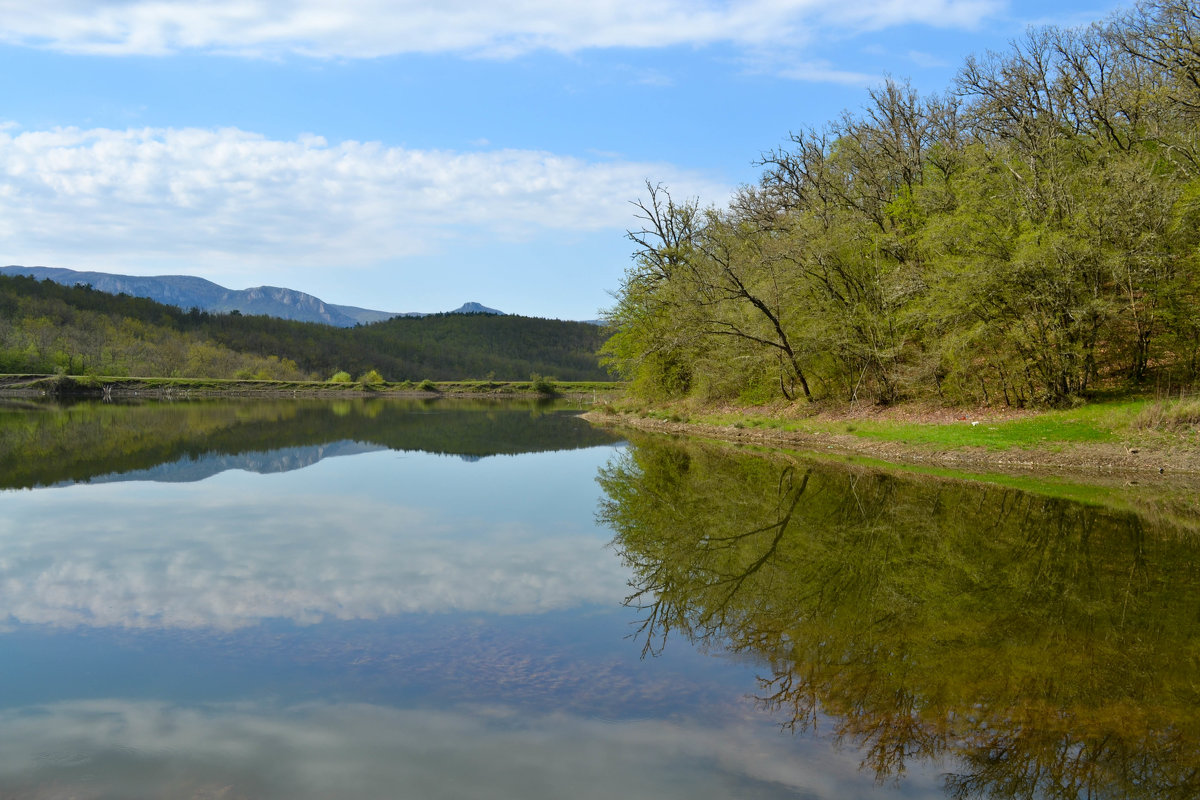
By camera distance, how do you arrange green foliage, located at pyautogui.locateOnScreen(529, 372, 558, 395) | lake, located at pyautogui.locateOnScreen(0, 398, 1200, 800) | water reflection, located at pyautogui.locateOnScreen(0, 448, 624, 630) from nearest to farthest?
lake, located at pyautogui.locateOnScreen(0, 398, 1200, 800)
water reflection, located at pyautogui.locateOnScreen(0, 448, 624, 630)
green foliage, located at pyautogui.locateOnScreen(529, 372, 558, 395)

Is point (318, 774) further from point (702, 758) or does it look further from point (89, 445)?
point (89, 445)

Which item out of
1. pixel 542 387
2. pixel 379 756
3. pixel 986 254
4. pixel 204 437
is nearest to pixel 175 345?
pixel 542 387

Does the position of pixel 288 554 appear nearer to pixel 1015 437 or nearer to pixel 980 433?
pixel 1015 437

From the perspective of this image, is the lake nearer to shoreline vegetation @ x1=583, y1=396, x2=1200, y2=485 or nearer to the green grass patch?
shoreline vegetation @ x1=583, y1=396, x2=1200, y2=485

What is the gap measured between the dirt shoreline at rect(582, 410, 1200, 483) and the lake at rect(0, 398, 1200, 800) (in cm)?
336

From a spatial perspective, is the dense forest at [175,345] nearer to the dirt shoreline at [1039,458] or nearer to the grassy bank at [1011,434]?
the grassy bank at [1011,434]

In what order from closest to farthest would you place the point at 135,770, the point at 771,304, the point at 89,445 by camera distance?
the point at 135,770 < the point at 89,445 < the point at 771,304

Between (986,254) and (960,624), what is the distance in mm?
19498

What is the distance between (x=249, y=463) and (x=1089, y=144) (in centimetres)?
3291

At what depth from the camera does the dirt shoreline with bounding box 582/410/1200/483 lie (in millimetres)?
19531

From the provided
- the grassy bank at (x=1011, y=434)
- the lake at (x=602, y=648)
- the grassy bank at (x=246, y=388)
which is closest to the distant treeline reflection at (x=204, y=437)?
the lake at (x=602, y=648)

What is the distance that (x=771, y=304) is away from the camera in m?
34.4

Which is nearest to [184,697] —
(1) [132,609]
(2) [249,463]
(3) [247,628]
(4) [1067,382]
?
(3) [247,628]

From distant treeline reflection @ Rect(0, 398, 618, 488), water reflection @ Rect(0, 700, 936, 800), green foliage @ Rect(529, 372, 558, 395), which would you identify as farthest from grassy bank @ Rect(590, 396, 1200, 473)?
green foliage @ Rect(529, 372, 558, 395)
